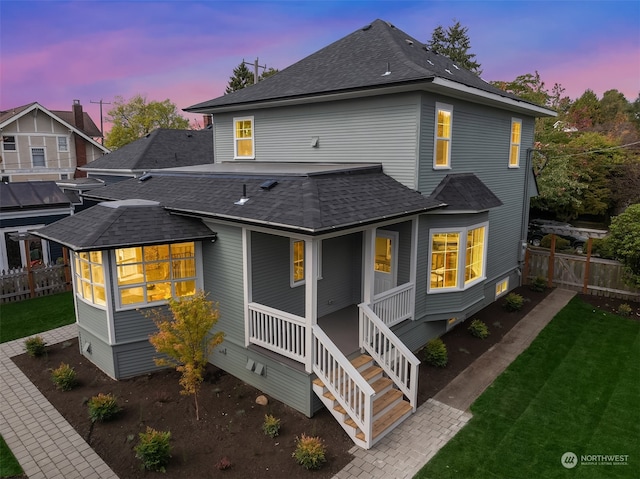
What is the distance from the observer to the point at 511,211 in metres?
14.7

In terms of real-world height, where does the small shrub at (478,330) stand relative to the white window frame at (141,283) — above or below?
below

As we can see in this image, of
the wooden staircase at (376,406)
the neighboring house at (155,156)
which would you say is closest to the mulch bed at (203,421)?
the wooden staircase at (376,406)

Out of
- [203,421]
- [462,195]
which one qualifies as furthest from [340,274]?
[203,421]

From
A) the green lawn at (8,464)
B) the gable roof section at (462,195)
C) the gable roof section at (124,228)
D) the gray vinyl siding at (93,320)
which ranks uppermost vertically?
the gable roof section at (462,195)

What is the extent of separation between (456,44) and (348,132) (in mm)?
37645

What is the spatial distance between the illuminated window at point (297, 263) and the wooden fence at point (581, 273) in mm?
10571

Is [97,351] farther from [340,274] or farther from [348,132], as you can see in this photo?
[348,132]

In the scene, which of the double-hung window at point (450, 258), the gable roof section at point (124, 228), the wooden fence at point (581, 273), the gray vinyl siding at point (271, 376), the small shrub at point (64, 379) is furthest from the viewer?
the wooden fence at point (581, 273)

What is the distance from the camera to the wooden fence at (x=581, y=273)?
47.5 ft

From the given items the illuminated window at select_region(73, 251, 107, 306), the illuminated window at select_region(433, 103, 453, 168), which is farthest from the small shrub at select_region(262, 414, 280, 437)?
the illuminated window at select_region(433, 103, 453, 168)

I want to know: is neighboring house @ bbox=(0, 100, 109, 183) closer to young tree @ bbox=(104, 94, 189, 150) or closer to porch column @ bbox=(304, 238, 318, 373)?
young tree @ bbox=(104, 94, 189, 150)

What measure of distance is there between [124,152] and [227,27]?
9.78m

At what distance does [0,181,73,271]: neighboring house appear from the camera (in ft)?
50.9

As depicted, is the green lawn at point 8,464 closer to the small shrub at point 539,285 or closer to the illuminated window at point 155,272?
the illuminated window at point 155,272
